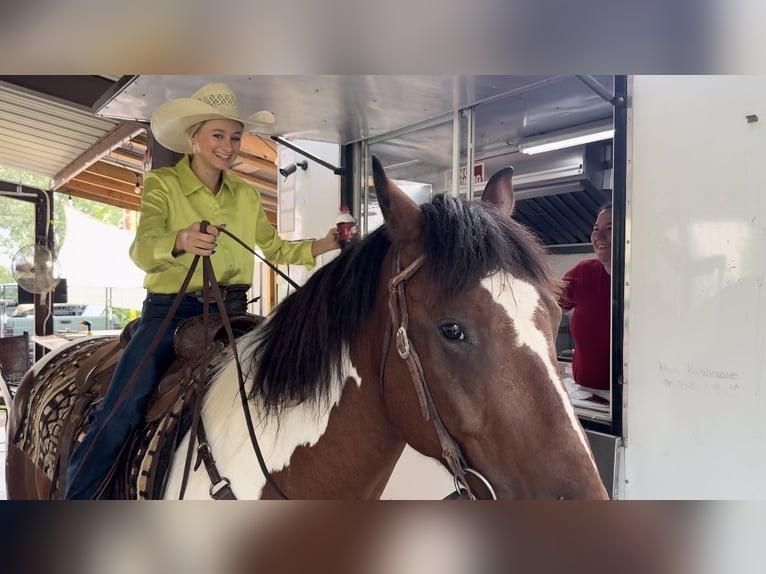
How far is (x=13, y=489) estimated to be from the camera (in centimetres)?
241

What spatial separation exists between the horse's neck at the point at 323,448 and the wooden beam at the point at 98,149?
2355 mm

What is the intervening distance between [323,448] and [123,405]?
705mm

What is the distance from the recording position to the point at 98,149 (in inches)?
140

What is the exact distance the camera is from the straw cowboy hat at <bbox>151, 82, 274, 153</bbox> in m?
1.51

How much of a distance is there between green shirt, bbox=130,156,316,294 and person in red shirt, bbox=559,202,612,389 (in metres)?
1.42

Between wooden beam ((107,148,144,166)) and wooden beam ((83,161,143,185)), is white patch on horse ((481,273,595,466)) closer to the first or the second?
wooden beam ((107,148,144,166))

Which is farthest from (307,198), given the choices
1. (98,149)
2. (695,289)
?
(695,289)

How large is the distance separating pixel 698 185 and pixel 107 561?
6.48ft

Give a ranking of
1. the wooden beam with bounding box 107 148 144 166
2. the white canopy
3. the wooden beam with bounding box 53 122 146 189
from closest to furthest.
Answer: the white canopy < the wooden beam with bounding box 53 122 146 189 < the wooden beam with bounding box 107 148 144 166

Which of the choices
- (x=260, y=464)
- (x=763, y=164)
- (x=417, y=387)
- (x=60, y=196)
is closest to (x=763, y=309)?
(x=763, y=164)

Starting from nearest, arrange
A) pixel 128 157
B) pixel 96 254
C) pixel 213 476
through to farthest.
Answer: pixel 213 476 < pixel 96 254 < pixel 128 157

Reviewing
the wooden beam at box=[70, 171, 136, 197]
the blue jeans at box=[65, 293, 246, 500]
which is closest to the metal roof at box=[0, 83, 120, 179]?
the wooden beam at box=[70, 171, 136, 197]

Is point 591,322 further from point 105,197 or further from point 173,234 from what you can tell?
point 105,197

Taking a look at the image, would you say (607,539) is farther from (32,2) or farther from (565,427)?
(32,2)
